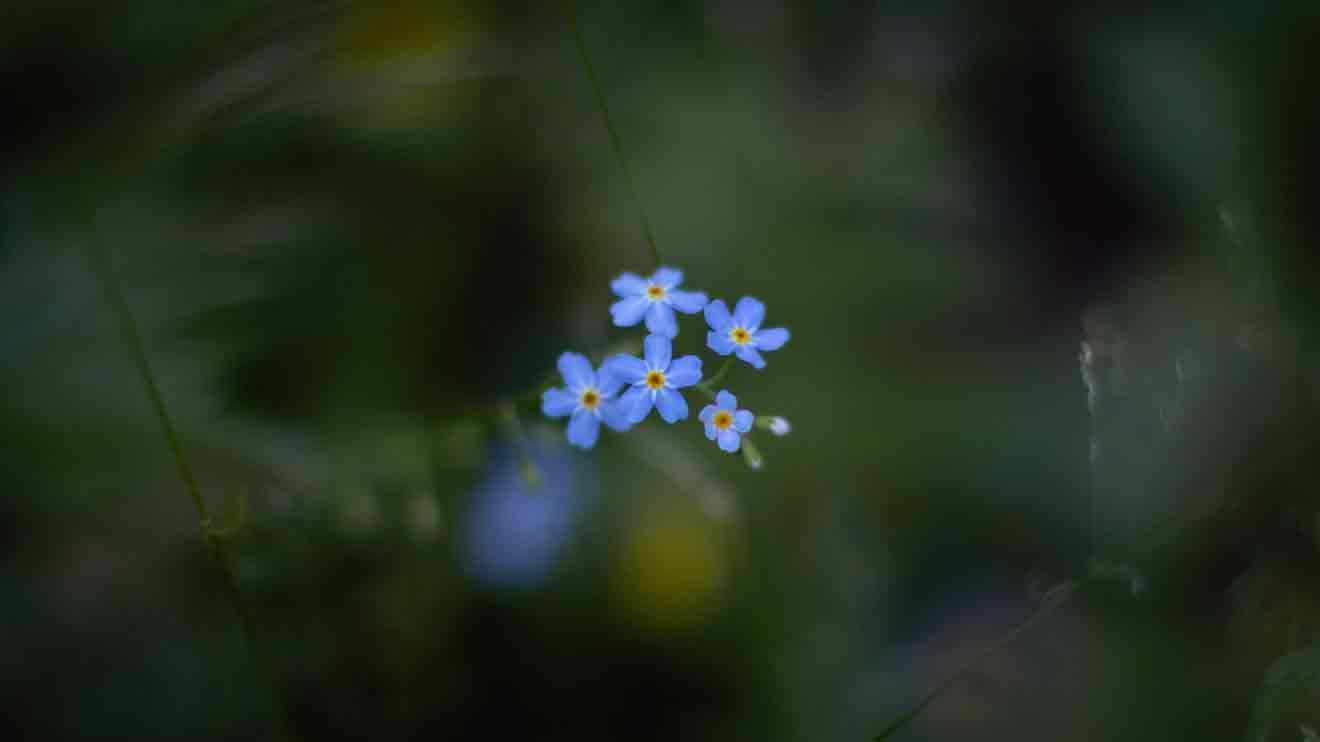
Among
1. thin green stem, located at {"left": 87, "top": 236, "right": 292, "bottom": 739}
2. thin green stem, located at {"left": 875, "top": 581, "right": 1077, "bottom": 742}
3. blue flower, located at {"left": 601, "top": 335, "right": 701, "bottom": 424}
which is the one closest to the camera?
blue flower, located at {"left": 601, "top": 335, "right": 701, "bottom": 424}

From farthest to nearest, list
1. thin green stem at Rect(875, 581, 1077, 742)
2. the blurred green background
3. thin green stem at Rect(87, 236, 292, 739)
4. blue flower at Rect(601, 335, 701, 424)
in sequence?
thin green stem at Rect(875, 581, 1077, 742) < the blurred green background < thin green stem at Rect(87, 236, 292, 739) < blue flower at Rect(601, 335, 701, 424)

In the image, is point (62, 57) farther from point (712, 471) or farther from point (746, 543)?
point (746, 543)

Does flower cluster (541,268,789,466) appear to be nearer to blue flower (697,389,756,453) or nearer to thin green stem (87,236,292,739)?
blue flower (697,389,756,453)

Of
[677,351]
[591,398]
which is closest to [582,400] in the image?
[591,398]

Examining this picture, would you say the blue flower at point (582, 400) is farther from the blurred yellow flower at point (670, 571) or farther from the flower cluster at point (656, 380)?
the blurred yellow flower at point (670, 571)

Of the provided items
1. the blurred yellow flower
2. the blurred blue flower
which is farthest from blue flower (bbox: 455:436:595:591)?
the blurred yellow flower
